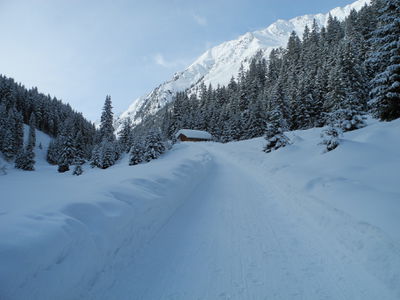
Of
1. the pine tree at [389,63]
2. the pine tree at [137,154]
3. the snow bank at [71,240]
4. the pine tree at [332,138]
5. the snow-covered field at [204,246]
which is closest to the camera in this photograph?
the snow bank at [71,240]

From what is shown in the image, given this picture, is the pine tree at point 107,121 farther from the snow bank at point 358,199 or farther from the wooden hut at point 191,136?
the snow bank at point 358,199

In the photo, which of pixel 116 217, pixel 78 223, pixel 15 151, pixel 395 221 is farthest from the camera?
pixel 15 151

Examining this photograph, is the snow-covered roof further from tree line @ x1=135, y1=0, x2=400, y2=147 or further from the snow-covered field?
the snow-covered field

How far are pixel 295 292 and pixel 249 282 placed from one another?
731mm

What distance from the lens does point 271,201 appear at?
761 cm

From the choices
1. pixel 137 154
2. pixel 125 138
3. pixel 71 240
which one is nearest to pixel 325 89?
pixel 137 154

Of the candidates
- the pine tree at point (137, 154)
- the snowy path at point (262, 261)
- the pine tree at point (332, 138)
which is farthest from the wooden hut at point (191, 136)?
the snowy path at point (262, 261)

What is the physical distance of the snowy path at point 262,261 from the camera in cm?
318

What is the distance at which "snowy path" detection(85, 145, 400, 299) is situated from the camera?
318cm

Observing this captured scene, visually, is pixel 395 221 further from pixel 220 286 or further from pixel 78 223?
pixel 78 223

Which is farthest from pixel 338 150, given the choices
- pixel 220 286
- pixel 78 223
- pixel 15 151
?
pixel 15 151

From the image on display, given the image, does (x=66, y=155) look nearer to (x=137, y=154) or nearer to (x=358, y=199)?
(x=137, y=154)

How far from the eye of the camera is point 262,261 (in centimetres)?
391

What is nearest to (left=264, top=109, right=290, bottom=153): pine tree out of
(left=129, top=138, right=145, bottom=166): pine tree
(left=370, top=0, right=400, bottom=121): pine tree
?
(left=370, top=0, right=400, bottom=121): pine tree
